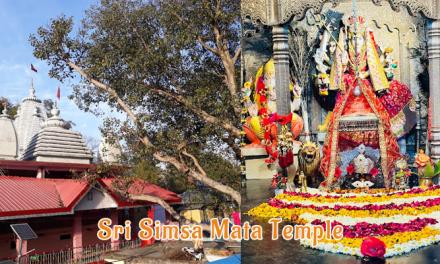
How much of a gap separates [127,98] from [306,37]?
6386 millimetres

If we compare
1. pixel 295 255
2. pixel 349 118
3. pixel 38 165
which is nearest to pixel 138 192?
pixel 38 165

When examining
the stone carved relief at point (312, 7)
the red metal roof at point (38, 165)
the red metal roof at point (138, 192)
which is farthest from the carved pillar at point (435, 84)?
the red metal roof at point (38, 165)

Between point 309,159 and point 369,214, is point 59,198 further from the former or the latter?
point 369,214

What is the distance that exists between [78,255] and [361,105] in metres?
11.2

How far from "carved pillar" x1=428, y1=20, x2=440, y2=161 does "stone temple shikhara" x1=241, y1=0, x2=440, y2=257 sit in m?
0.02

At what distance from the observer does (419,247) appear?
6309 mm

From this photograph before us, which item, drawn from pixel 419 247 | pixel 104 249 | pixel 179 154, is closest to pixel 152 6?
pixel 179 154

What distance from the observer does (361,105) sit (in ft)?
39.2

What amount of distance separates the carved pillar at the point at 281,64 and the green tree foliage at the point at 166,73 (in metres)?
2.59

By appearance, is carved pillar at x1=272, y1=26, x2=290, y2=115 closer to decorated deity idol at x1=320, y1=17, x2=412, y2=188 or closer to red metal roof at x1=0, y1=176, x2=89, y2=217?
decorated deity idol at x1=320, y1=17, x2=412, y2=188

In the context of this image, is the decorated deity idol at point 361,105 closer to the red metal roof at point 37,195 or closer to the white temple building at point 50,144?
the red metal roof at point 37,195

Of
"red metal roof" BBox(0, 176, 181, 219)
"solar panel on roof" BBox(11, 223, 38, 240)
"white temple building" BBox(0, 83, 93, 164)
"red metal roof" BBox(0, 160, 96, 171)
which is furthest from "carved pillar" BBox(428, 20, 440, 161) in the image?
"white temple building" BBox(0, 83, 93, 164)

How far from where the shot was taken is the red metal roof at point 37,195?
14.2 metres

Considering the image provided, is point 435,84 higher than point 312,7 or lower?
lower
